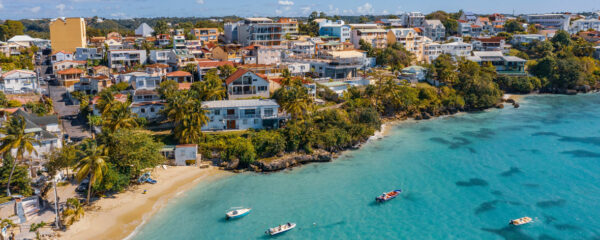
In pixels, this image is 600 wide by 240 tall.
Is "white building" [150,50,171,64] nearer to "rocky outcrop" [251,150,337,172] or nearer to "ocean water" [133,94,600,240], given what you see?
"rocky outcrop" [251,150,337,172]

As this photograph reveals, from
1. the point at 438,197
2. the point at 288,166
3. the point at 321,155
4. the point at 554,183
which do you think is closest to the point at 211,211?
the point at 288,166

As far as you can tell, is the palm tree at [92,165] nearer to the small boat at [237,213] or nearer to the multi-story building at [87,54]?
the small boat at [237,213]

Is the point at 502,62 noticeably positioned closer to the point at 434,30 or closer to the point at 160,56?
the point at 434,30

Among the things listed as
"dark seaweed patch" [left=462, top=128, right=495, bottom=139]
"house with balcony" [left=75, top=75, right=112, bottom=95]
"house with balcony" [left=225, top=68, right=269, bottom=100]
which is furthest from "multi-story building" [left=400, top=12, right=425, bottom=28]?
"house with balcony" [left=75, top=75, right=112, bottom=95]

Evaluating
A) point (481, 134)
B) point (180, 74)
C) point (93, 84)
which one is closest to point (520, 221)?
point (481, 134)

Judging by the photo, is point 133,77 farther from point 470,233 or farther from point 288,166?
point 470,233
